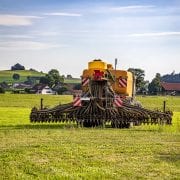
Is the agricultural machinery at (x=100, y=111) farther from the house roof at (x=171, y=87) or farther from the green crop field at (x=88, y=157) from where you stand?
the house roof at (x=171, y=87)

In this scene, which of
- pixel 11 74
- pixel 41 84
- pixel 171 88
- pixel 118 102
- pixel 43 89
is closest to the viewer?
pixel 118 102

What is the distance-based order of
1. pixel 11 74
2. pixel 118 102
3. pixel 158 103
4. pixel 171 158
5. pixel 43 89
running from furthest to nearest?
pixel 11 74 < pixel 43 89 < pixel 158 103 < pixel 118 102 < pixel 171 158

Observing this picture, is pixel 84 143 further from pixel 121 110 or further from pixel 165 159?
pixel 121 110

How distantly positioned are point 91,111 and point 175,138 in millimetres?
5809

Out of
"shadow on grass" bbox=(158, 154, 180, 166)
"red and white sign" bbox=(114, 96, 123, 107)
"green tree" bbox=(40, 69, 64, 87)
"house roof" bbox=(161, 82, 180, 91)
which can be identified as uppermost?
"green tree" bbox=(40, 69, 64, 87)

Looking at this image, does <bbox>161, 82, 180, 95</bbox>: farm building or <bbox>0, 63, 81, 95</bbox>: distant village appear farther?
<bbox>161, 82, 180, 95</bbox>: farm building

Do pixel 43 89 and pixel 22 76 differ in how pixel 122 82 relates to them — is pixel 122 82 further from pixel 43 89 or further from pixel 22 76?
pixel 22 76

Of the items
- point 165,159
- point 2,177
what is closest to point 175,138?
point 165,159

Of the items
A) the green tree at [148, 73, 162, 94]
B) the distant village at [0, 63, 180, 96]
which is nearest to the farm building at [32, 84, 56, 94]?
the distant village at [0, 63, 180, 96]

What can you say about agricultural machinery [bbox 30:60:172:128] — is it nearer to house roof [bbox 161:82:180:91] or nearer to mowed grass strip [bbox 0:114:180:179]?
mowed grass strip [bbox 0:114:180:179]

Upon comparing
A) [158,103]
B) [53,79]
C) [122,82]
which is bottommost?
[158,103]

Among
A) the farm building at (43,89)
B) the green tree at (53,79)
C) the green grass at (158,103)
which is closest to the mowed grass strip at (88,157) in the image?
the green grass at (158,103)

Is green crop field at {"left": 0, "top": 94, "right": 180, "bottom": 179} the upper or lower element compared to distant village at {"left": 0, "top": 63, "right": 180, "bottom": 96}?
lower

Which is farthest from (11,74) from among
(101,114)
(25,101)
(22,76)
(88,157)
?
(88,157)
